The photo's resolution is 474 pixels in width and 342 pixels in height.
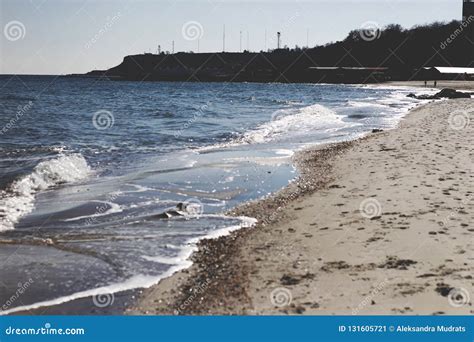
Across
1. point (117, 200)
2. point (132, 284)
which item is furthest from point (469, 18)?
point (132, 284)

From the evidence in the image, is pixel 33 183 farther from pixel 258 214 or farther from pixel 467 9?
pixel 467 9

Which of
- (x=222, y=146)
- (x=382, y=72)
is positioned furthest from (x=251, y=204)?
(x=382, y=72)

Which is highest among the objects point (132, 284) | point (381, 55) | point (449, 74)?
point (381, 55)

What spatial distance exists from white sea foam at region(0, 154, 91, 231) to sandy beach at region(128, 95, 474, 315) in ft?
13.3

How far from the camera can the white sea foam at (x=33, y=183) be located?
30.7 feet

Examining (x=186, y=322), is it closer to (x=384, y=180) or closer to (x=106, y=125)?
(x=384, y=180)

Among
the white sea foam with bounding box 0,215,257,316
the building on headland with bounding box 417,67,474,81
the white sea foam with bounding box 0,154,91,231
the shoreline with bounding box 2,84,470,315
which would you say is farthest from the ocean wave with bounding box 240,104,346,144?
the building on headland with bounding box 417,67,474,81

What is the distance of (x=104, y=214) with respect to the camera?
30.1 ft

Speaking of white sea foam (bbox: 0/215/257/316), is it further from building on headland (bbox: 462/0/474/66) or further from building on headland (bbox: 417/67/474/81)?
building on headland (bbox: 462/0/474/66)

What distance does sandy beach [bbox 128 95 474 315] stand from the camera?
516 cm

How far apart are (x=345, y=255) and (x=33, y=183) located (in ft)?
28.0

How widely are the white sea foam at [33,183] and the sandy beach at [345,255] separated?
4.06 m

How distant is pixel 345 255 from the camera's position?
21.5ft

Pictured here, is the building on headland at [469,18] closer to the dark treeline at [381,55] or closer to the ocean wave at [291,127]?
the dark treeline at [381,55]
